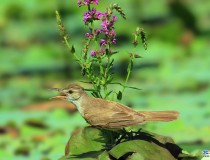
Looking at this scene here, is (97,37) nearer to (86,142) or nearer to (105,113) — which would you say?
(105,113)

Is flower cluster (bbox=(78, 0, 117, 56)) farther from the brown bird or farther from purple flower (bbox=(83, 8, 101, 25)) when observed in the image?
the brown bird

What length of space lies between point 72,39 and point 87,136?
6.14 metres

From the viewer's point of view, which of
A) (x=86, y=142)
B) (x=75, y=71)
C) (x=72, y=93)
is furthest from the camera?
(x=75, y=71)

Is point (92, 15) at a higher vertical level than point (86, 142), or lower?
higher

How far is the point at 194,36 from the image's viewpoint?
1027 cm

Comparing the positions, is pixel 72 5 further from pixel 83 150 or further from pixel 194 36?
pixel 83 150

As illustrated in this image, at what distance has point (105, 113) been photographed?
3.86 meters

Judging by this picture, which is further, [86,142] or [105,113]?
[86,142]

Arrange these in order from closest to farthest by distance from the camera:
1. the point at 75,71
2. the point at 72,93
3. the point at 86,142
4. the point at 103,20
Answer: the point at 103,20 → the point at 72,93 → the point at 86,142 → the point at 75,71

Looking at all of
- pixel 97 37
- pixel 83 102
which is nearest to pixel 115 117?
pixel 83 102

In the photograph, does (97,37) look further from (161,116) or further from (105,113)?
(161,116)

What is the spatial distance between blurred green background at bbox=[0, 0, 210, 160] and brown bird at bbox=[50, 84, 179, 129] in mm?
1023

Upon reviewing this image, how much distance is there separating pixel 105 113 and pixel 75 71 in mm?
4901

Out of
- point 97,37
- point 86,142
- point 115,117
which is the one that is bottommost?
point 86,142
